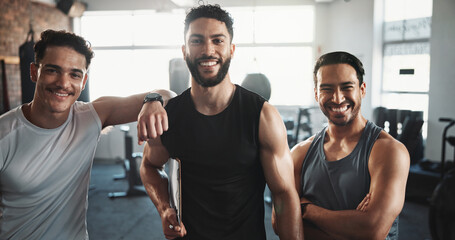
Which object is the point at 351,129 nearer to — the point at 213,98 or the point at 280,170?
the point at 280,170

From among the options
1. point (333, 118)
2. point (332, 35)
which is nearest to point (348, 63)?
point (333, 118)

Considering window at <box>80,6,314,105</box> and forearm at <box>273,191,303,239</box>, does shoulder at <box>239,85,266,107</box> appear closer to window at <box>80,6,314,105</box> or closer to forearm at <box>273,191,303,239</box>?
forearm at <box>273,191,303,239</box>

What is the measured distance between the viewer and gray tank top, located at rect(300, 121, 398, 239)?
1.31 m

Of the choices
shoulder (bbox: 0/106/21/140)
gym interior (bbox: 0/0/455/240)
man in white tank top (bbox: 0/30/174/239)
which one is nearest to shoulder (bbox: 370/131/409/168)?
man in white tank top (bbox: 0/30/174/239)

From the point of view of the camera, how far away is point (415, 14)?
Result: 5297 mm

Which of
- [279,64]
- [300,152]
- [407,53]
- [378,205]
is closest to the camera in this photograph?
[378,205]

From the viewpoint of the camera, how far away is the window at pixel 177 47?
683 cm

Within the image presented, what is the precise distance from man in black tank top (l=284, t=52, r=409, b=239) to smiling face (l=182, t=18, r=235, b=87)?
1.36 ft

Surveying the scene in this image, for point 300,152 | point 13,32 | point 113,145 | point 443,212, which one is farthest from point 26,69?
point 443,212

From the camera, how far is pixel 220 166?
138 cm

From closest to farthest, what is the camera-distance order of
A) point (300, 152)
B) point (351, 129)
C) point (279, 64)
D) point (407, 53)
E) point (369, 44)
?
1. point (351, 129)
2. point (300, 152)
3. point (407, 53)
4. point (369, 44)
5. point (279, 64)

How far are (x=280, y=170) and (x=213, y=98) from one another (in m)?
0.40

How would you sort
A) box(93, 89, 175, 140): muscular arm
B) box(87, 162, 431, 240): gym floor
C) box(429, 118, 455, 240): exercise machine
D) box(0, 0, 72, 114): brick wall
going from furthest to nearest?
box(0, 0, 72, 114): brick wall
box(87, 162, 431, 240): gym floor
box(93, 89, 175, 140): muscular arm
box(429, 118, 455, 240): exercise machine

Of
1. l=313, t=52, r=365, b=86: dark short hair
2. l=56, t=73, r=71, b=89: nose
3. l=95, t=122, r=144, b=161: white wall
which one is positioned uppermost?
l=313, t=52, r=365, b=86: dark short hair
